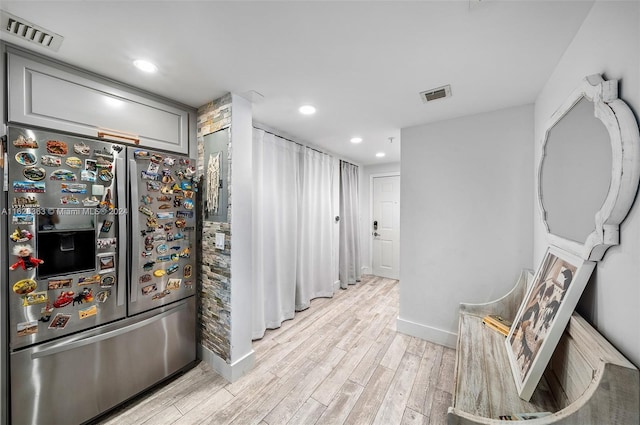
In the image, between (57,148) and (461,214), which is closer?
(57,148)

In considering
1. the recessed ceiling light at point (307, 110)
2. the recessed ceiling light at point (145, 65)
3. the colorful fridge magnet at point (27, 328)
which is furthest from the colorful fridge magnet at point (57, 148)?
the recessed ceiling light at point (307, 110)

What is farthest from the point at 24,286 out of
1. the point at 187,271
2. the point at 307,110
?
the point at 307,110

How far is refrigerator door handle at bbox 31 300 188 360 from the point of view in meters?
1.40

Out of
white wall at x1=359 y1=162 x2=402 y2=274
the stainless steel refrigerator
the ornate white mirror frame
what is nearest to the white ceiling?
the ornate white mirror frame

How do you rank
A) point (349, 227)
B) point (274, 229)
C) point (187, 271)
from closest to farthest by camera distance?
point (187, 271), point (274, 229), point (349, 227)

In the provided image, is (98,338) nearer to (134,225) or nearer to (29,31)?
(134,225)

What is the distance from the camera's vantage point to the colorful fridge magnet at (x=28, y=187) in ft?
4.36

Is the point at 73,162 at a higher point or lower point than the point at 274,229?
higher

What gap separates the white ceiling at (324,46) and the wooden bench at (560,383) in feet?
4.96

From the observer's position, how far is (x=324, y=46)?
1395 mm

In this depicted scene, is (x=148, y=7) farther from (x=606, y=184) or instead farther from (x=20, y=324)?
(x=606, y=184)

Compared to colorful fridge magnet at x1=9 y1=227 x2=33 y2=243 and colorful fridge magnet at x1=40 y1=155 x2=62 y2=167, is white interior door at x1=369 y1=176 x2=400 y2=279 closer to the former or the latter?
colorful fridge magnet at x1=40 y1=155 x2=62 y2=167

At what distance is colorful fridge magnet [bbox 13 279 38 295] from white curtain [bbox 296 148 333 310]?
245cm

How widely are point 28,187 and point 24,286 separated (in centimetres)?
57
